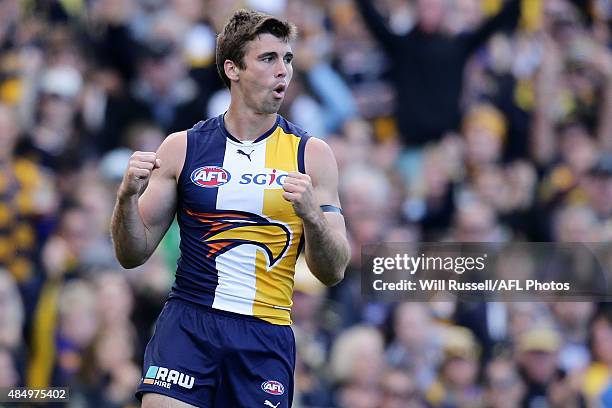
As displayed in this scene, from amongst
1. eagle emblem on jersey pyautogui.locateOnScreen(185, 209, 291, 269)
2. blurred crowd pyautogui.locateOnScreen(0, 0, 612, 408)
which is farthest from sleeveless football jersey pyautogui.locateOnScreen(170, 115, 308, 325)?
blurred crowd pyautogui.locateOnScreen(0, 0, 612, 408)

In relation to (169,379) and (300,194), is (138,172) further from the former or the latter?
(169,379)

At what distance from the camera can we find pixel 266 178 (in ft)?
18.0

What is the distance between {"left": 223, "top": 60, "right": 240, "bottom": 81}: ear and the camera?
5688mm

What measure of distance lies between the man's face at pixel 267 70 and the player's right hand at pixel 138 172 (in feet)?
2.16

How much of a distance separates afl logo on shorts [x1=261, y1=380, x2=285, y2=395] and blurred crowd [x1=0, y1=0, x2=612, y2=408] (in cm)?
363

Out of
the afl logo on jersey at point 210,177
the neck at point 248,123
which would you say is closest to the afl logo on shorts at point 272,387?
the afl logo on jersey at point 210,177

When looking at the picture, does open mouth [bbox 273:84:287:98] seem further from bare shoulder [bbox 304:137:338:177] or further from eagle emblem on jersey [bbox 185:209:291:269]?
eagle emblem on jersey [bbox 185:209:291:269]

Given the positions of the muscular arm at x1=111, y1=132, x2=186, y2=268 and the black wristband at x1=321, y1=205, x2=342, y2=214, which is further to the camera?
the black wristband at x1=321, y1=205, x2=342, y2=214

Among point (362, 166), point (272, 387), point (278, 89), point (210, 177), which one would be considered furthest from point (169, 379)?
point (362, 166)

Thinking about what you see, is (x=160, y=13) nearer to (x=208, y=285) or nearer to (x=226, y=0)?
(x=226, y=0)

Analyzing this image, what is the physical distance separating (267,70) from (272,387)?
148 cm

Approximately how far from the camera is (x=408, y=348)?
30.3ft

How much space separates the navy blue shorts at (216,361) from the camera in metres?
5.33

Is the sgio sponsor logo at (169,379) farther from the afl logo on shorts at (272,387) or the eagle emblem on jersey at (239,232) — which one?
the eagle emblem on jersey at (239,232)
